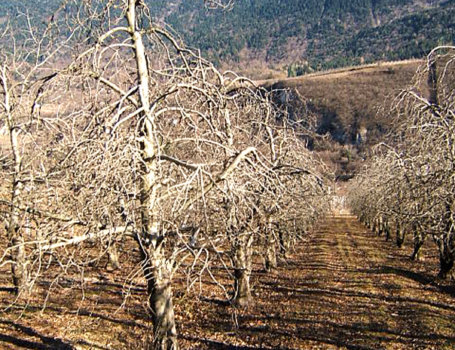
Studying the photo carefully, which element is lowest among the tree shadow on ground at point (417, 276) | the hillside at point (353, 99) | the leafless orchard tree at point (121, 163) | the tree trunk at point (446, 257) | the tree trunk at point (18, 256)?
the tree shadow on ground at point (417, 276)

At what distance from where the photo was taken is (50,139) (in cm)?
545

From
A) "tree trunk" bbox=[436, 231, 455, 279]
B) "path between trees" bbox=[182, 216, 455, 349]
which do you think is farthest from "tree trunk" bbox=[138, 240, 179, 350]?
"tree trunk" bbox=[436, 231, 455, 279]

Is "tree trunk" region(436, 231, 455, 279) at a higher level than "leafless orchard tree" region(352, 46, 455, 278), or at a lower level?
lower

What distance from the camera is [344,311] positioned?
10.9 m

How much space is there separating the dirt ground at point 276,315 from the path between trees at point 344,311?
0.08ft

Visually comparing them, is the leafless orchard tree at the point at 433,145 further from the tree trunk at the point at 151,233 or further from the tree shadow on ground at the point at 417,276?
the tree trunk at the point at 151,233

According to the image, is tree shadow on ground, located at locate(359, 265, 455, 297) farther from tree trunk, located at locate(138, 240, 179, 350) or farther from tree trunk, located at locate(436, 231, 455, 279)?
tree trunk, located at locate(138, 240, 179, 350)

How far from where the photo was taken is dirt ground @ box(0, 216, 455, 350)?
29.0 ft

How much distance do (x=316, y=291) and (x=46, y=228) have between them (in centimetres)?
1034

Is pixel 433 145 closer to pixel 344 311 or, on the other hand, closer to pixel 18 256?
pixel 344 311

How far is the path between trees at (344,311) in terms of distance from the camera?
891cm

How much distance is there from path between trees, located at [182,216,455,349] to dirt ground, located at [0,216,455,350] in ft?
0.08

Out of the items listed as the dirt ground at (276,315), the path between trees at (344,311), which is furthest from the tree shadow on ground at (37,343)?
the path between trees at (344,311)

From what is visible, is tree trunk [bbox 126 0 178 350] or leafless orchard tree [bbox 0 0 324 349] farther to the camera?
tree trunk [bbox 126 0 178 350]
